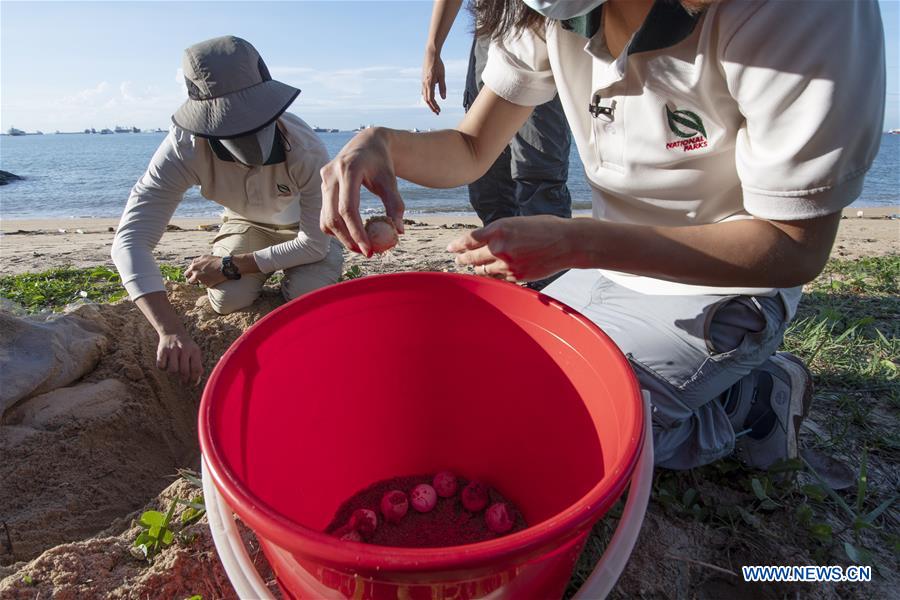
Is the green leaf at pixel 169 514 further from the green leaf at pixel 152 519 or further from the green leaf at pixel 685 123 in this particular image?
the green leaf at pixel 685 123

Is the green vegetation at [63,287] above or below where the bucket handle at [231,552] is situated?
below

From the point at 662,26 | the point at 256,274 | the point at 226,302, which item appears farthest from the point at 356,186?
the point at 256,274

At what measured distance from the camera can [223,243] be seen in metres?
2.84

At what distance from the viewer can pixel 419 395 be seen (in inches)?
59.1

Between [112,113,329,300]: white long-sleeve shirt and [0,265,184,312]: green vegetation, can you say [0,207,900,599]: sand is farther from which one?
[0,265,184,312]: green vegetation

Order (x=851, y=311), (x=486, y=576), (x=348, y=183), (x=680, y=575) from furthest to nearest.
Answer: (x=851, y=311) → (x=680, y=575) → (x=348, y=183) → (x=486, y=576)

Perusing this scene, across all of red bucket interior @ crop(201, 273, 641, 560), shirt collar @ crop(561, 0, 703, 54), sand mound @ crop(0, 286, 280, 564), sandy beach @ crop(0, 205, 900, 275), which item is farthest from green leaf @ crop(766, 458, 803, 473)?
sandy beach @ crop(0, 205, 900, 275)

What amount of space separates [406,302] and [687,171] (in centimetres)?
70

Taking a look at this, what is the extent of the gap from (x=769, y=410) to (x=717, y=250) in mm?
650

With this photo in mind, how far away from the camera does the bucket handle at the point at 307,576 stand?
822mm

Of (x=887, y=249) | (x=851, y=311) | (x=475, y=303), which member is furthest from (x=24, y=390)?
(x=887, y=249)

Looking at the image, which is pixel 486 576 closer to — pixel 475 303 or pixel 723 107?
pixel 475 303

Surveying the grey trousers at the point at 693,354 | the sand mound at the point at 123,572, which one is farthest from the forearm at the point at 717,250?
the sand mound at the point at 123,572

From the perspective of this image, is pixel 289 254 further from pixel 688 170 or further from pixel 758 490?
pixel 758 490
